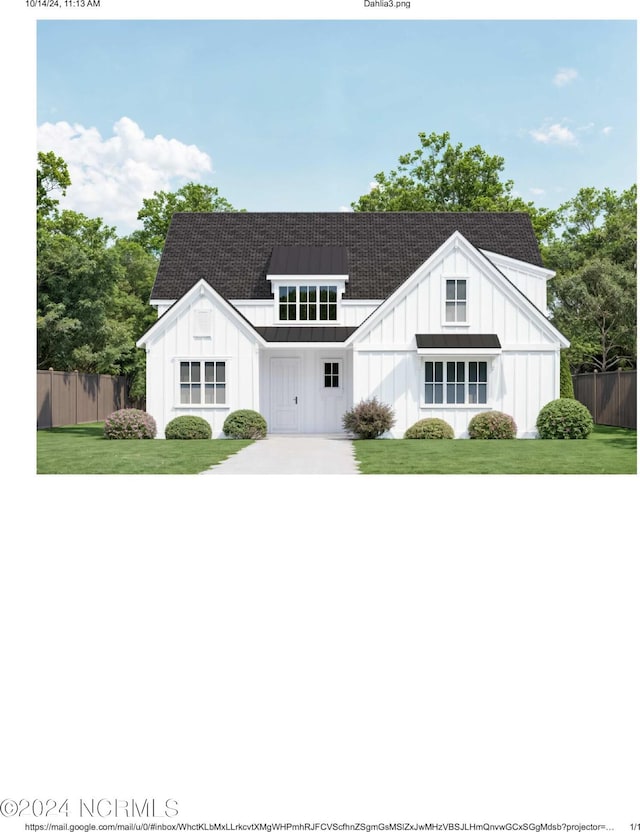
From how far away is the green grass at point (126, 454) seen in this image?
1708 cm

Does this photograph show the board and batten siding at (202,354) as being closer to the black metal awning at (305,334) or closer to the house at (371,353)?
the house at (371,353)

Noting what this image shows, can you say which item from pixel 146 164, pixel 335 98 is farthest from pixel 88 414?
pixel 335 98

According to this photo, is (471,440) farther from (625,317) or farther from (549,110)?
(549,110)

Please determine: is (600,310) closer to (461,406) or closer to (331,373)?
(461,406)

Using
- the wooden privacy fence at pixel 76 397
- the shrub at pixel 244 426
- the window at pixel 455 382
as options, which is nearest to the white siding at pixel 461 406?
the window at pixel 455 382

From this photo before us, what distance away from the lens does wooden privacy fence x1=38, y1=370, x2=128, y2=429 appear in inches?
1276

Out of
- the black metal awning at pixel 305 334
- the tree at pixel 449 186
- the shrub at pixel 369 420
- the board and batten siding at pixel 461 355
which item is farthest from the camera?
the tree at pixel 449 186

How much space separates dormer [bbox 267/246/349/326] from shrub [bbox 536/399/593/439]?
8461 millimetres

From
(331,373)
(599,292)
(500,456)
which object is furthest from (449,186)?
(500,456)

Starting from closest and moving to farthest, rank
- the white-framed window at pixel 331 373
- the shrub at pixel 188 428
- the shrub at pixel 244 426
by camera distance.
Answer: the shrub at pixel 188 428, the shrub at pixel 244 426, the white-framed window at pixel 331 373

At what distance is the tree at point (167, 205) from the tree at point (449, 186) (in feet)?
28.3

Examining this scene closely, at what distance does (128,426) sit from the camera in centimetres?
2547

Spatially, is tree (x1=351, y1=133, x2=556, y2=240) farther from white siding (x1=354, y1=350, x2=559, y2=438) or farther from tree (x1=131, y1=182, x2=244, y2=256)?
white siding (x1=354, y1=350, x2=559, y2=438)

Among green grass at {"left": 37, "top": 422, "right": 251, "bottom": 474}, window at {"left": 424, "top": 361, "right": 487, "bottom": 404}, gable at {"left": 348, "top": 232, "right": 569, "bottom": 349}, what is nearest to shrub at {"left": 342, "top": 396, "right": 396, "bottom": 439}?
window at {"left": 424, "top": 361, "right": 487, "bottom": 404}
